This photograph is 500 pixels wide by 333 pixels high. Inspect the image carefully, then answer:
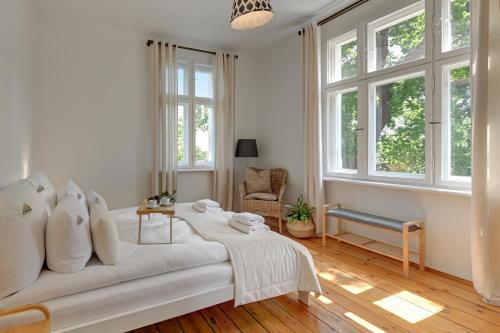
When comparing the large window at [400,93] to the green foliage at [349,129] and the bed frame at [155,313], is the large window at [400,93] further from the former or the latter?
the bed frame at [155,313]

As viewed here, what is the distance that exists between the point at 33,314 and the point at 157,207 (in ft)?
3.29

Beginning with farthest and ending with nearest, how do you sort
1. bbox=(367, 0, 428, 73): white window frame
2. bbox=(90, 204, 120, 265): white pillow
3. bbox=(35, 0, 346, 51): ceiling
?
bbox=(35, 0, 346, 51): ceiling, bbox=(367, 0, 428, 73): white window frame, bbox=(90, 204, 120, 265): white pillow

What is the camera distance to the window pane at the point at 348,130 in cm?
365

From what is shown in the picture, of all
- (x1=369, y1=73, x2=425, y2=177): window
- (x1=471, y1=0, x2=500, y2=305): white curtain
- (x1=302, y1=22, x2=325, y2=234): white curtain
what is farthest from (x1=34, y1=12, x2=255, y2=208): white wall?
(x1=471, y1=0, x2=500, y2=305): white curtain

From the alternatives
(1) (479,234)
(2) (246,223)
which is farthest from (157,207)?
(1) (479,234)

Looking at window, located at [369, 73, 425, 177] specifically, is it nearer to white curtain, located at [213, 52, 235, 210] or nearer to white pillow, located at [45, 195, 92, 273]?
white curtain, located at [213, 52, 235, 210]

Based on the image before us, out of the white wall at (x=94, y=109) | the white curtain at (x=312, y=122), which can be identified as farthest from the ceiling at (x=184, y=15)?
the white curtain at (x=312, y=122)

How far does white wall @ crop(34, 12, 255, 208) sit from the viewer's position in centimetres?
378

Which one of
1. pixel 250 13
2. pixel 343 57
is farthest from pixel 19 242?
pixel 343 57

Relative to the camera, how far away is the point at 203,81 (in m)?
4.88

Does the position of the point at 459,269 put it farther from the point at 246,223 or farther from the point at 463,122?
the point at 246,223

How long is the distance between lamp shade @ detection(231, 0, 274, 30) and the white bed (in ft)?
5.46

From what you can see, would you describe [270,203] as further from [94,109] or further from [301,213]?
[94,109]

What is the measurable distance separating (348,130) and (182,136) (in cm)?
260
